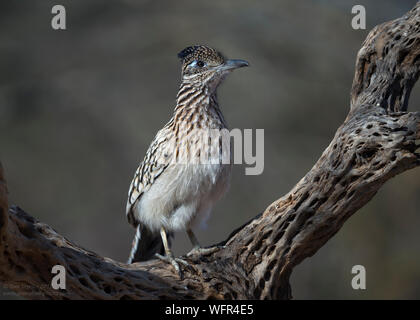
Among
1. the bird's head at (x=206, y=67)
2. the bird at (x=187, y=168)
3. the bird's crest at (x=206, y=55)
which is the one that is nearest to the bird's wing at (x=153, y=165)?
the bird at (x=187, y=168)

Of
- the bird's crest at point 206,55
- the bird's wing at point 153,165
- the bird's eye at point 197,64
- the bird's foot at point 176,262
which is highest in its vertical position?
the bird's crest at point 206,55

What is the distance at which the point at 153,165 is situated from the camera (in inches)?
166

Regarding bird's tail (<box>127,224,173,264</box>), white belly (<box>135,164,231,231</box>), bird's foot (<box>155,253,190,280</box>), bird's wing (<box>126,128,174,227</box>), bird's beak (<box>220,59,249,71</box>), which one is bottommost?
bird's foot (<box>155,253,190,280</box>)

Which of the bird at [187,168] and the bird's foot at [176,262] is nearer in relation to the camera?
the bird's foot at [176,262]

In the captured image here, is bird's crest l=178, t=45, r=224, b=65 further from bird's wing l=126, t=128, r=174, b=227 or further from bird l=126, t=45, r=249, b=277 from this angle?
bird's wing l=126, t=128, r=174, b=227

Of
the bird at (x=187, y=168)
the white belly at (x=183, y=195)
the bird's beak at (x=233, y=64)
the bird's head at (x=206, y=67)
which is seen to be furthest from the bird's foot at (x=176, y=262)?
the bird's beak at (x=233, y=64)

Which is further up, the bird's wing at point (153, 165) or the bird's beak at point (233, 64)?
the bird's beak at point (233, 64)

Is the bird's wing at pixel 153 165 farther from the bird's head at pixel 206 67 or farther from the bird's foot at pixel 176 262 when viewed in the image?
the bird's foot at pixel 176 262

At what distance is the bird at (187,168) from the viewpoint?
4.04 m

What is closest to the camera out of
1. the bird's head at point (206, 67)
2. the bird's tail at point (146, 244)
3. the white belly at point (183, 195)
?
the white belly at point (183, 195)

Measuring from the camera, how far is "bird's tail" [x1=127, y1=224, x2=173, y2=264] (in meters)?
4.54

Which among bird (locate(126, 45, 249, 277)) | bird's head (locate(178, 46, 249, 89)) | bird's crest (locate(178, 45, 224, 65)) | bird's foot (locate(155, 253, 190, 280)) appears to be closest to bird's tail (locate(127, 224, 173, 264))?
bird (locate(126, 45, 249, 277))

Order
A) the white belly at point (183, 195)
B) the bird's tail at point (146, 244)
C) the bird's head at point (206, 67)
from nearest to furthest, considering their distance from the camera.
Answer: the white belly at point (183, 195), the bird's head at point (206, 67), the bird's tail at point (146, 244)

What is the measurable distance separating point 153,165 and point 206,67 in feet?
2.97
